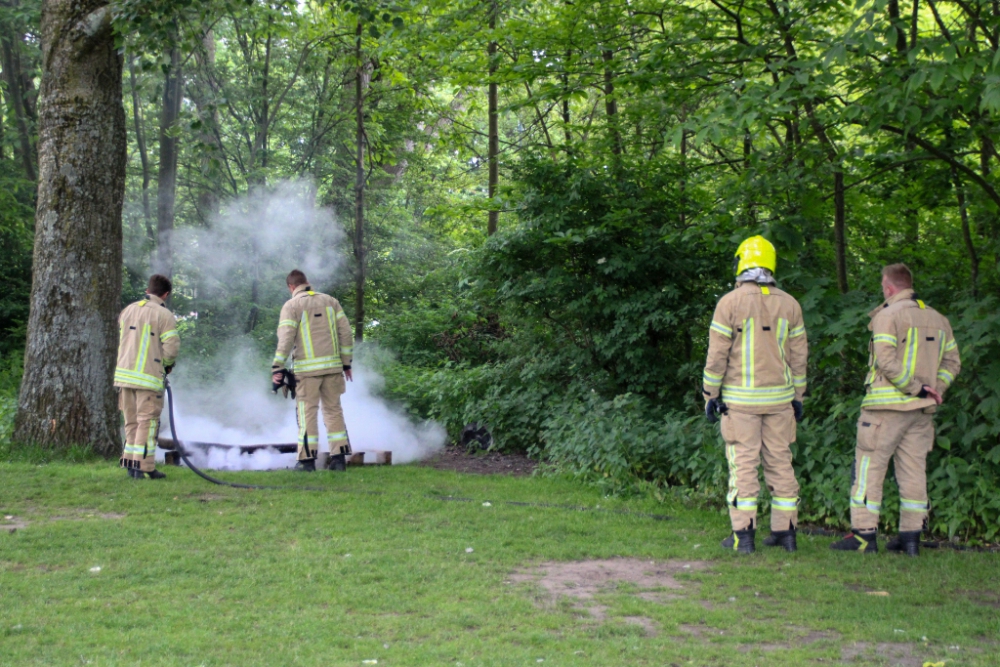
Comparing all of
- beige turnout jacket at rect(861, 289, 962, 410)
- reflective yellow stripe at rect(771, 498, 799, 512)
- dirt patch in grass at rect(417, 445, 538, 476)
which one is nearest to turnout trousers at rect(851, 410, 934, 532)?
beige turnout jacket at rect(861, 289, 962, 410)

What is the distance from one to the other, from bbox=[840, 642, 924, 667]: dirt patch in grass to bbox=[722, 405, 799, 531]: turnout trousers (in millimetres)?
1907

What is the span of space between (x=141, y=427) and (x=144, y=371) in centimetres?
55

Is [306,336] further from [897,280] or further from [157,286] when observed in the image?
[897,280]

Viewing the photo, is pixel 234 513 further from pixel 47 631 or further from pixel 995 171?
pixel 995 171

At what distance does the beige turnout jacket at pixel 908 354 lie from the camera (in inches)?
243

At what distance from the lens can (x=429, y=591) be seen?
5102mm

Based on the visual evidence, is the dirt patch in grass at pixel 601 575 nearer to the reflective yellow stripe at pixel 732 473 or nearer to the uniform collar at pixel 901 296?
the reflective yellow stripe at pixel 732 473

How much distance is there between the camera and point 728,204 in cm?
819

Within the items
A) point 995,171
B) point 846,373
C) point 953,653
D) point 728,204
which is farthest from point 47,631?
point 995,171

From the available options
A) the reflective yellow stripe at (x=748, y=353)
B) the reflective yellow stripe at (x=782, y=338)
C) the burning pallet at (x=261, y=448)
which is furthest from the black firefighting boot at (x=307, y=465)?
the reflective yellow stripe at (x=782, y=338)

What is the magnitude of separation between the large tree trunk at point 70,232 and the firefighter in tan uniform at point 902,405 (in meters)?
7.82

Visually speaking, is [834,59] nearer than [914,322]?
Yes

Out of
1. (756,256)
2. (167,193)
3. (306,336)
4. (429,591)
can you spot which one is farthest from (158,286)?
(167,193)

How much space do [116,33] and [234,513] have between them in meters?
5.52
